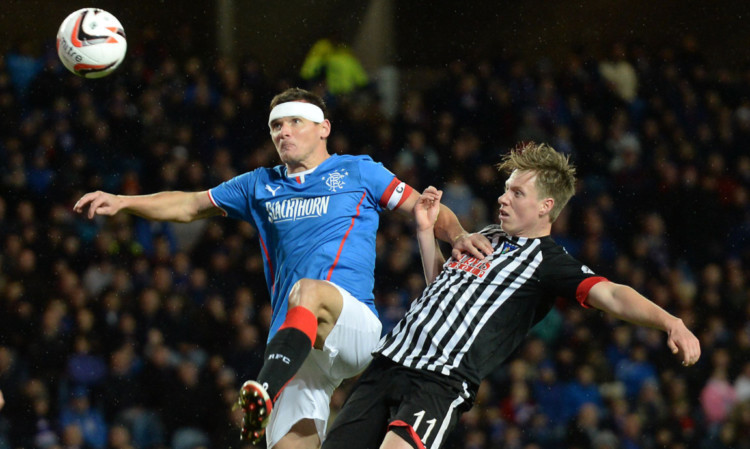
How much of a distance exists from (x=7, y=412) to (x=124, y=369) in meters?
1.06

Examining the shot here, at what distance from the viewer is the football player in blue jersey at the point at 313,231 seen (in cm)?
467

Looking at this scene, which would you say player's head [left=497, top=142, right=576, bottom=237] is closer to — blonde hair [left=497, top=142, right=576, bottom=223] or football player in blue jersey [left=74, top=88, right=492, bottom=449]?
blonde hair [left=497, top=142, right=576, bottom=223]

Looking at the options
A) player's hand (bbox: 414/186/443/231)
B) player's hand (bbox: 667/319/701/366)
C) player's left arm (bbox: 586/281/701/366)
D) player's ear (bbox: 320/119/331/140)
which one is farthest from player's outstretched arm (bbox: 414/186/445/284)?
player's hand (bbox: 667/319/701/366)

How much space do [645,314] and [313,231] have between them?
1698 millimetres

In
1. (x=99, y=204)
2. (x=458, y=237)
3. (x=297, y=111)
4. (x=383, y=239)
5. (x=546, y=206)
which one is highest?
(x=297, y=111)

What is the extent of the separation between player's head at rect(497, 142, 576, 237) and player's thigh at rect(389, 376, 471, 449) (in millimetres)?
894

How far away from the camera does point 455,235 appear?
500 cm

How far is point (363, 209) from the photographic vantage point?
5.04 m

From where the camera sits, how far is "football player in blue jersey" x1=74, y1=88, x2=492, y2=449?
4.67 m

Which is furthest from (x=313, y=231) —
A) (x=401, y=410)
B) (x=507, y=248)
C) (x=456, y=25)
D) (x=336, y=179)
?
(x=456, y=25)

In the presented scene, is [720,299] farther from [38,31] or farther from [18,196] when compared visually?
[38,31]

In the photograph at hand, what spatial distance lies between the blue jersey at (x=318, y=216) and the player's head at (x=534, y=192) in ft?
2.13

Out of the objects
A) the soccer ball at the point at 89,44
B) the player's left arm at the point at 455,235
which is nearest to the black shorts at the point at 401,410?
the player's left arm at the point at 455,235

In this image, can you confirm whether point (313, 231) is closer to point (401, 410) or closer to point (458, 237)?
point (458, 237)
